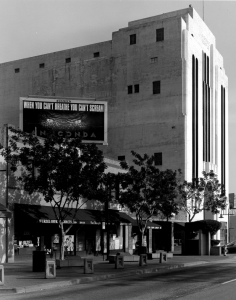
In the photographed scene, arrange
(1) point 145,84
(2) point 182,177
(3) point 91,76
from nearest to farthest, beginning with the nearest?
Result: (2) point 182,177, (1) point 145,84, (3) point 91,76

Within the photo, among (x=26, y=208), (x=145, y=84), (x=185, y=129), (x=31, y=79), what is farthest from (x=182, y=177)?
(x=26, y=208)

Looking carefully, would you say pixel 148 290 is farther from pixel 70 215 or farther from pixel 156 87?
pixel 156 87

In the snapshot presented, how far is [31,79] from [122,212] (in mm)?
43265

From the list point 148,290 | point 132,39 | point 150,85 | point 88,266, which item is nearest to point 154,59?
point 150,85

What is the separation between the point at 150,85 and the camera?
7812cm

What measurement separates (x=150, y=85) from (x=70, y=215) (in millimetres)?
41961

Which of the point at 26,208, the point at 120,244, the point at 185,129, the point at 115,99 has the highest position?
the point at 115,99

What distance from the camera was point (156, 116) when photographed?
252 ft

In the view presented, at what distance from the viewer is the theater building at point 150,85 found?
2990 inches

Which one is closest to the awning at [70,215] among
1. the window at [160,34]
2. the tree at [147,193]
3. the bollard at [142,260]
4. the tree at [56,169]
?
the tree at [56,169]

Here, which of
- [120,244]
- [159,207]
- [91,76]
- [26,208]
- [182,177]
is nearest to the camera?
[26,208]

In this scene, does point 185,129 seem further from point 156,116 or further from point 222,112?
point 222,112

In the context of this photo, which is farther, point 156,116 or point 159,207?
point 156,116

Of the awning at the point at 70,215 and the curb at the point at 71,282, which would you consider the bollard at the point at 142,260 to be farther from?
the awning at the point at 70,215
